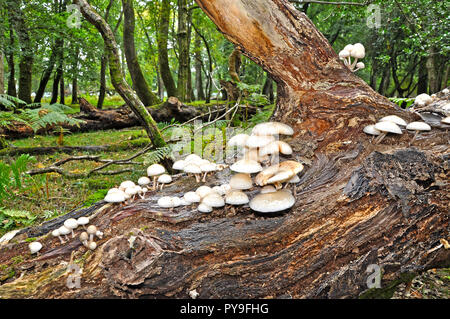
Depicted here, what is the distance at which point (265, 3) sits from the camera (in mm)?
2945

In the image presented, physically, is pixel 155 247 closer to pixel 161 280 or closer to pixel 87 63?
pixel 161 280

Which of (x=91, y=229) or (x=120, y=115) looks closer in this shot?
Answer: (x=91, y=229)

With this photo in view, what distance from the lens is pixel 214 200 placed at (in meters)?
2.61

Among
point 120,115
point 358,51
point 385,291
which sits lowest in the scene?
point 385,291

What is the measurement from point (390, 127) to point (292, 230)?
1.48 meters

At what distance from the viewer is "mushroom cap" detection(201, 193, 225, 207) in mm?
2604

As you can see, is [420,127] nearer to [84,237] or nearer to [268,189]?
[268,189]

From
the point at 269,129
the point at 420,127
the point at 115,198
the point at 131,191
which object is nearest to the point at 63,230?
the point at 115,198

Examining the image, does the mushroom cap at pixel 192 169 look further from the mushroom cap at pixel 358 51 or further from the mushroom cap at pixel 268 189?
the mushroom cap at pixel 358 51

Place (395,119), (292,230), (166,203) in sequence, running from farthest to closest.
→ (395,119)
(166,203)
(292,230)

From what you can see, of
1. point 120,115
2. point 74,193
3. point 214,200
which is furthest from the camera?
point 120,115

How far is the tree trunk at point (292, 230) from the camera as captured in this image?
228 centimetres

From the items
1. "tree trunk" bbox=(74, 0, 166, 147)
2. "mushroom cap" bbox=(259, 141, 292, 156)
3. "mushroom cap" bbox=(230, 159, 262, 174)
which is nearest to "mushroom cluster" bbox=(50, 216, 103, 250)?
"mushroom cap" bbox=(230, 159, 262, 174)

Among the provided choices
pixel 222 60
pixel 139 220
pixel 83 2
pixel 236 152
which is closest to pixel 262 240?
pixel 139 220
